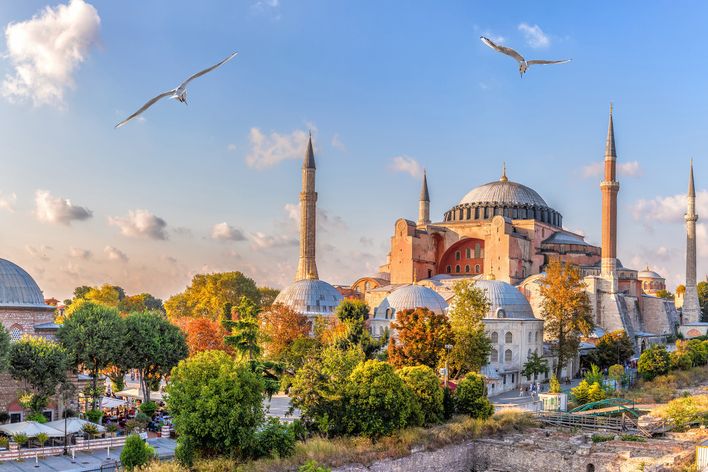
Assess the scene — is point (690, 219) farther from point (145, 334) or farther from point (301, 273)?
point (145, 334)

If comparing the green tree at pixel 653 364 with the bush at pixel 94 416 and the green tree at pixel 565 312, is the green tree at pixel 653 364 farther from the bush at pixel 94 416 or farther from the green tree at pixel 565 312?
the bush at pixel 94 416

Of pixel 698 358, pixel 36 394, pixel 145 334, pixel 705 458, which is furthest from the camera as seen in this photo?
pixel 698 358

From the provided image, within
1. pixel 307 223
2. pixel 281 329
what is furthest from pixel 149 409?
pixel 307 223

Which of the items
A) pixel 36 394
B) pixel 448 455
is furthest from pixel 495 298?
pixel 36 394

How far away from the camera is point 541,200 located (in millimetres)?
53406

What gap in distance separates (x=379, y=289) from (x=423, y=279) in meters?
3.39

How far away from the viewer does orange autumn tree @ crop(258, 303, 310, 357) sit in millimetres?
33562

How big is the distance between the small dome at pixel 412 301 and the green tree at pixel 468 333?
5.14 metres

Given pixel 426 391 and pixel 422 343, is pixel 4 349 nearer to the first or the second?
pixel 426 391

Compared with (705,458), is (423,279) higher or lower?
higher

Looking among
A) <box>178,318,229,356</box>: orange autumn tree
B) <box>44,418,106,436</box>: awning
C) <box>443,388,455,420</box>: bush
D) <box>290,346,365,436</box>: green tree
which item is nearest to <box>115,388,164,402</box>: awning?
<box>44,418,106,436</box>: awning

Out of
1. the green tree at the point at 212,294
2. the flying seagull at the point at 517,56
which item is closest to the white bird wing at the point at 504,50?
the flying seagull at the point at 517,56

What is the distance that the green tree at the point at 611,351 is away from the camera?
35781 mm

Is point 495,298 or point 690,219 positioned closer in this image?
point 495,298
